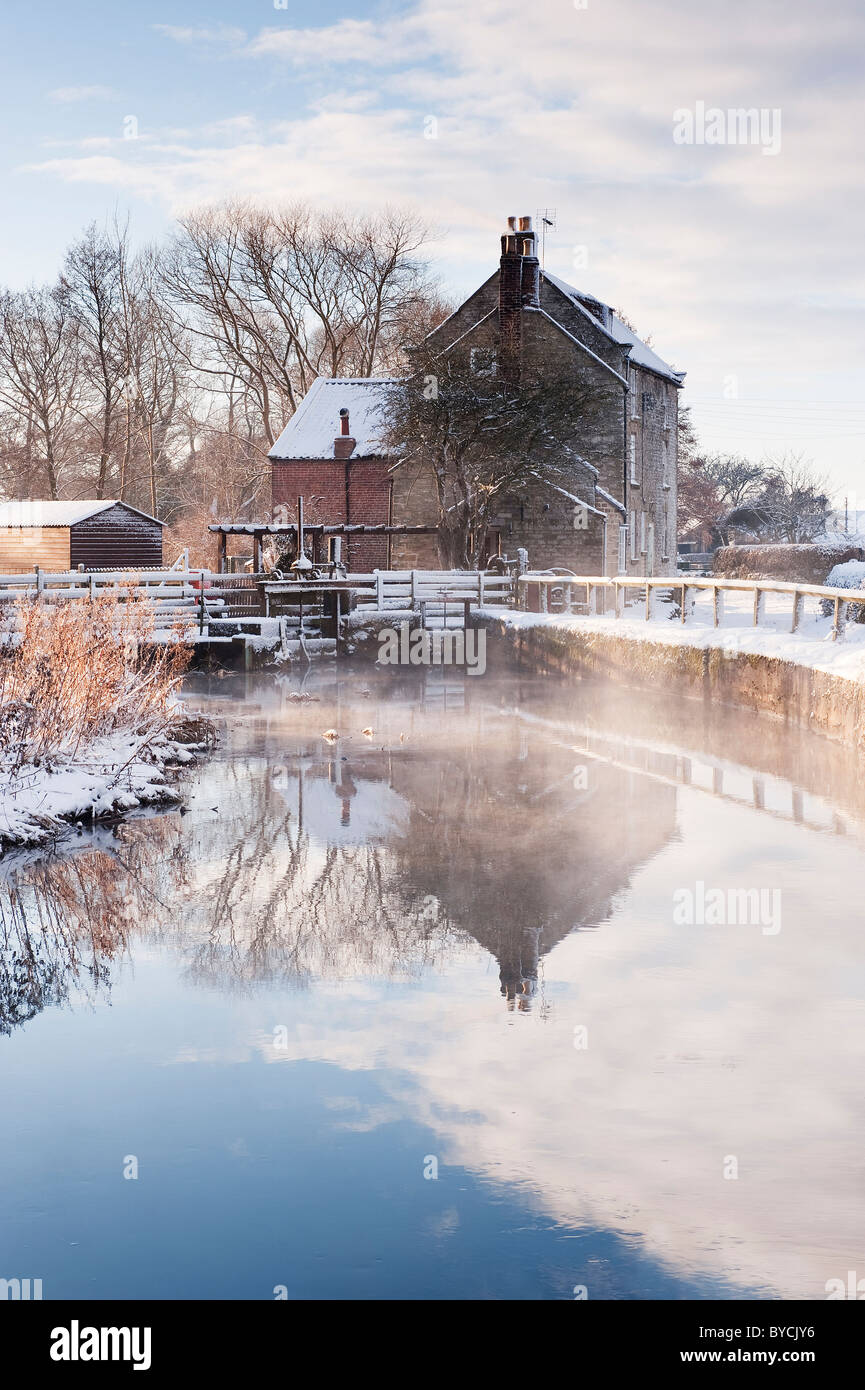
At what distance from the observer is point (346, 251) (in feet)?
196

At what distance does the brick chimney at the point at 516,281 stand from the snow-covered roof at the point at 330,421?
16.3 feet

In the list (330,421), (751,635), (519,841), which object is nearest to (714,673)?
(751,635)

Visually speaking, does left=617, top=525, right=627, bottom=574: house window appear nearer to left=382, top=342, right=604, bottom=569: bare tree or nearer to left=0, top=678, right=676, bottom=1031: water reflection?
left=382, top=342, right=604, bottom=569: bare tree

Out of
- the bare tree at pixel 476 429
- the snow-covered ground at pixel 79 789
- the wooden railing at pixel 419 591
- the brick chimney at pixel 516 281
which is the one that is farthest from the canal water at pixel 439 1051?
the brick chimney at pixel 516 281

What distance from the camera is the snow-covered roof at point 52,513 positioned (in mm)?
42219

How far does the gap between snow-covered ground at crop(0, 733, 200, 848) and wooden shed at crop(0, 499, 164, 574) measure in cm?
3041

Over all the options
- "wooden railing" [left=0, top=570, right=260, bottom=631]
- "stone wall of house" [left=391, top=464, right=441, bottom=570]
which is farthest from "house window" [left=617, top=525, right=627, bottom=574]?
"wooden railing" [left=0, top=570, right=260, bottom=631]

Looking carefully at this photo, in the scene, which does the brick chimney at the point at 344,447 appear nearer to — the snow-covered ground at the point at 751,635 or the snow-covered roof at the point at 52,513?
the snow-covered roof at the point at 52,513

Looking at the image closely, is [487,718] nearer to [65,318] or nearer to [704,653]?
[704,653]

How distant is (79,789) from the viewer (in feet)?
37.2

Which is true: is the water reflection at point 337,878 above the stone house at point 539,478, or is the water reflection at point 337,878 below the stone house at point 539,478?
below

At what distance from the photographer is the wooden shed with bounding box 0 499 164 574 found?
42094 mm

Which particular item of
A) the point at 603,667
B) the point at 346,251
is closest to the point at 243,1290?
the point at 603,667

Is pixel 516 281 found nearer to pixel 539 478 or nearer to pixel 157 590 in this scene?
pixel 539 478
